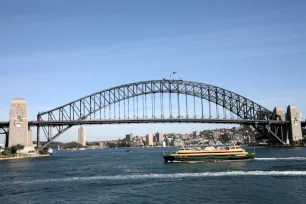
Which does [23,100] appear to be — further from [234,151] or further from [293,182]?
[293,182]

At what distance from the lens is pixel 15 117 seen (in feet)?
292

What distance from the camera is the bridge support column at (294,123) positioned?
119 m

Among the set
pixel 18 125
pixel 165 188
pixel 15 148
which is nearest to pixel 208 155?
pixel 165 188

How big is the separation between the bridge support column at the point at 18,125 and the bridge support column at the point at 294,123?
81912mm

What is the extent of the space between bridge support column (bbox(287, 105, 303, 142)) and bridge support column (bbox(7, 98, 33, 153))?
81.9 meters

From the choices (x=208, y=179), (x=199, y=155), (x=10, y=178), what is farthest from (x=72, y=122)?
(x=208, y=179)

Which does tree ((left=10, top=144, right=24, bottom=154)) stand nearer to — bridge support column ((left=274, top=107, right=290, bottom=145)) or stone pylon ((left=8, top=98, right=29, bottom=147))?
stone pylon ((left=8, top=98, right=29, bottom=147))

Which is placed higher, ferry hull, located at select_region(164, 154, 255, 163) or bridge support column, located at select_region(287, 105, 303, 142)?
bridge support column, located at select_region(287, 105, 303, 142)

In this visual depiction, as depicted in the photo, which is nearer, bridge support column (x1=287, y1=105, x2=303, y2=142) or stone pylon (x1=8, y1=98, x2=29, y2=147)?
stone pylon (x1=8, y1=98, x2=29, y2=147)

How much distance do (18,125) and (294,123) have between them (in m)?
85.5

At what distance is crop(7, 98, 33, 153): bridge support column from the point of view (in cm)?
8856

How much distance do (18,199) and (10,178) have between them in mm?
14909

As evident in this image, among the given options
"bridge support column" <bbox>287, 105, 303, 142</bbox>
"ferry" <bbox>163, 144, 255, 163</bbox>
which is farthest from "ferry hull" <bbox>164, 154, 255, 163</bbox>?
"bridge support column" <bbox>287, 105, 303, 142</bbox>

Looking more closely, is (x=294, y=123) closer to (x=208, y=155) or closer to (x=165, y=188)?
(x=208, y=155)
